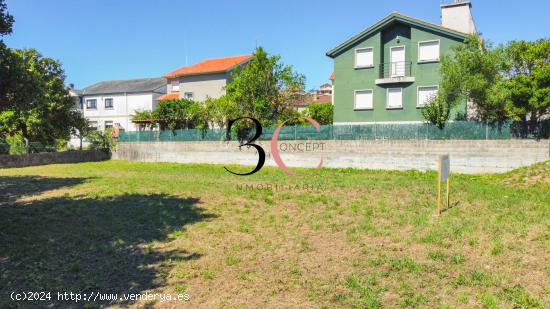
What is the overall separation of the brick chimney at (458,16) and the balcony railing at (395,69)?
15.9 feet

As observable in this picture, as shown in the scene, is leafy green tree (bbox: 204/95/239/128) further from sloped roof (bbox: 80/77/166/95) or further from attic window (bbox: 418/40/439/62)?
sloped roof (bbox: 80/77/166/95)

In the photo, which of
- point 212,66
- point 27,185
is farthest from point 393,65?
point 27,185

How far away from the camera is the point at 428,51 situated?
23891 mm

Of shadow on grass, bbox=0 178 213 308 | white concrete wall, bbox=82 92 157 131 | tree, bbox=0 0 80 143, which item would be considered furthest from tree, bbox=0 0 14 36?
white concrete wall, bbox=82 92 157 131

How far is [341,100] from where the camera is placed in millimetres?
25844

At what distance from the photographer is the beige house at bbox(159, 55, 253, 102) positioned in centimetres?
3756

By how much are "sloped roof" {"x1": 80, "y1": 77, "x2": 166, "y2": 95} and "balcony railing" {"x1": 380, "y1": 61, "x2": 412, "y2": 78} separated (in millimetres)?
29786

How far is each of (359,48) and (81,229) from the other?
70.3 feet

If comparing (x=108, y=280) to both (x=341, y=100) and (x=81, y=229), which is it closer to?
(x=81, y=229)

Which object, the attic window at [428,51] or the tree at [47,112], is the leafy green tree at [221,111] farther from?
the attic window at [428,51]

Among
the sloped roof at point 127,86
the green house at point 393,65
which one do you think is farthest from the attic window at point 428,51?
the sloped roof at point 127,86

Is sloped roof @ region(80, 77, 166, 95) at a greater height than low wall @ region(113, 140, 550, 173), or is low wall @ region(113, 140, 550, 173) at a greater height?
sloped roof @ region(80, 77, 166, 95)

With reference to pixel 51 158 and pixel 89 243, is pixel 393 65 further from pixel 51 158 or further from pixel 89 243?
pixel 51 158

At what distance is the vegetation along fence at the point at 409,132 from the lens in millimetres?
16688
